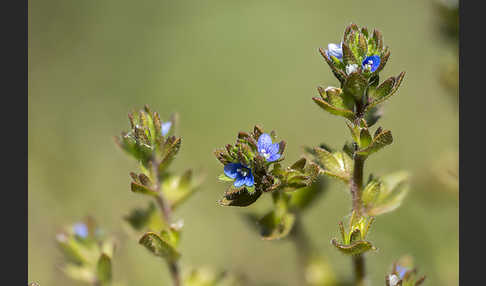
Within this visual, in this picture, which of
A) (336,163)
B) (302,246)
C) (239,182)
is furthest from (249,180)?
(302,246)

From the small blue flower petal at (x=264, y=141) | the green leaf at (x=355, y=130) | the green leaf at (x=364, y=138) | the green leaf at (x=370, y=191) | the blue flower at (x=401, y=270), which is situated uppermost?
the small blue flower petal at (x=264, y=141)

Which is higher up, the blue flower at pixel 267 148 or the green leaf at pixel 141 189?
the green leaf at pixel 141 189

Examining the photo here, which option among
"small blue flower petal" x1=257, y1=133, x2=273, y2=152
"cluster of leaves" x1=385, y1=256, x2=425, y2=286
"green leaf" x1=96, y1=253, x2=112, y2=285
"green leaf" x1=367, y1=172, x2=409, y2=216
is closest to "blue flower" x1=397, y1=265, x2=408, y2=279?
"cluster of leaves" x1=385, y1=256, x2=425, y2=286

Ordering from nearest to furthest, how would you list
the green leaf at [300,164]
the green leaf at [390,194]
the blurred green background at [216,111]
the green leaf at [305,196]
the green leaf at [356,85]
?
1. the green leaf at [356,85]
2. the green leaf at [300,164]
3. the green leaf at [390,194]
4. the green leaf at [305,196]
5. the blurred green background at [216,111]

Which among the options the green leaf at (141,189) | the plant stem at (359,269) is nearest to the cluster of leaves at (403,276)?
the plant stem at (359,269)

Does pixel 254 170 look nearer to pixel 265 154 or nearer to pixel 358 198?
pixel 265 154

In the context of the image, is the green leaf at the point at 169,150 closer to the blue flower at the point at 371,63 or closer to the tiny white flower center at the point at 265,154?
the tiny white flower center at the point at 265,154

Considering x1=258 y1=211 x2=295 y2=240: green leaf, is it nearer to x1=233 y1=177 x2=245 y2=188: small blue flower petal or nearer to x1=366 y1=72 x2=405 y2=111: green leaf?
x1=233 y1=177 x2=245 y2=188: small blue flower petal

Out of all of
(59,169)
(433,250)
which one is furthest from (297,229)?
(59,169)
